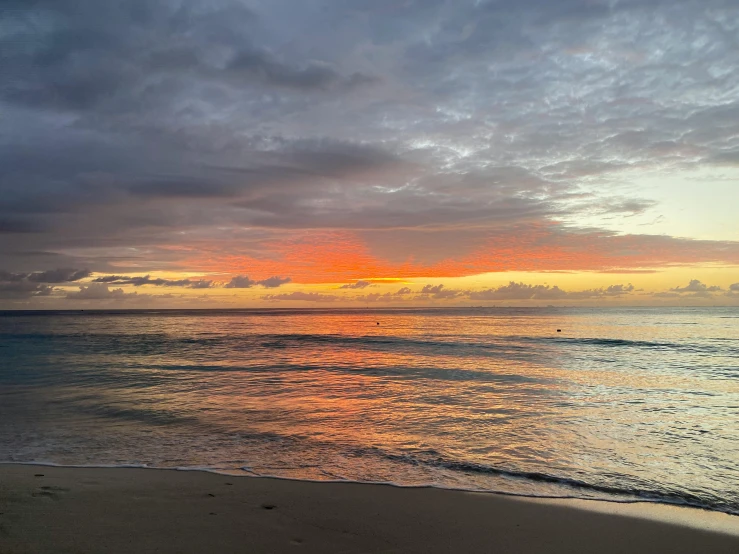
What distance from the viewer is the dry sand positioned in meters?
6.02

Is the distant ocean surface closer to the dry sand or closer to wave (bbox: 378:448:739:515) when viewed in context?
wave (bbox: 378:448:739:515)

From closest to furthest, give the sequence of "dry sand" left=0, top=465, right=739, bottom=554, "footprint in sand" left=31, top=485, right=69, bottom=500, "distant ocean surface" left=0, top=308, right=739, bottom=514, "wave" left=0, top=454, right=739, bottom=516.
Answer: "dry sand" left=0, top=465, right=739, bottom=554
"footprint in sand" left=31, top=485, right=69, bottom=500
"wave" left=0, top=454, right=739, bottom=516
"distant ocean surface" left=0, top=308, right=739, bottom=514

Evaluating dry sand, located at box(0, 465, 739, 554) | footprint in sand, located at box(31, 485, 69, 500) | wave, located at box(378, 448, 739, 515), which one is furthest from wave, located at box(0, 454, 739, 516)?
footprint in sand, located at box(31, 485, 69, 500)

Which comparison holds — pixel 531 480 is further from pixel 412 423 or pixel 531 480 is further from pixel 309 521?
pixel 412 423

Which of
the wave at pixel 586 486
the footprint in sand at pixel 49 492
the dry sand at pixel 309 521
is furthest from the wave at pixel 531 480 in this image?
the footprint in sand at pixel 49 492

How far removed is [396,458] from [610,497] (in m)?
4.12

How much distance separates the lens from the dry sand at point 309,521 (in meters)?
6.02

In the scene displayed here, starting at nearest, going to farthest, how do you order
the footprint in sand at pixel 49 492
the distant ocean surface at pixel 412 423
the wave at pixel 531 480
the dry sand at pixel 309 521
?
the dry sand at pixel 309 521 < the footprint in sand at pixel 49 492 < the wave at pixel 531 480 < the distant ocean surface at pixel 412 423

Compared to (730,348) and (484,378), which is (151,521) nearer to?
(484,378)

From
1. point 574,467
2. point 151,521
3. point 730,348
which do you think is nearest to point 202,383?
point 151,521

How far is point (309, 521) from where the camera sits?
6.79 meters

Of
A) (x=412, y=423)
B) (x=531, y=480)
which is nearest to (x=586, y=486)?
(x=531, y=480)

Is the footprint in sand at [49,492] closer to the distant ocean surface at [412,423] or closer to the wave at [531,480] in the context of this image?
the wave at [531,480]

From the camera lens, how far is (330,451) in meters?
10.6
